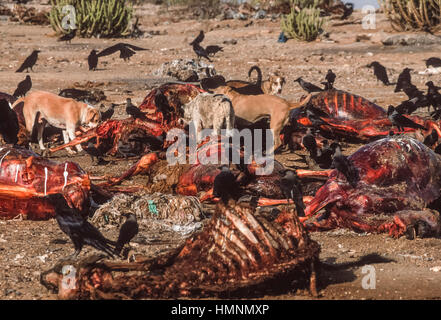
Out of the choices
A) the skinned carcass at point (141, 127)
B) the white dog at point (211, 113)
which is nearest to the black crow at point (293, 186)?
the white dog at point (211, 113)

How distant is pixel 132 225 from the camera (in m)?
4.00

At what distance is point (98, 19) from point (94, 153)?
14354 mm

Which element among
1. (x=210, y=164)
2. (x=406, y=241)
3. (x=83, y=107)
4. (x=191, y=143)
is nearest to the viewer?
(x=406, y=241)

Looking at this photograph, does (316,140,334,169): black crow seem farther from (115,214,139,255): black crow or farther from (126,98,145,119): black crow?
(126,98,145,119): black crow

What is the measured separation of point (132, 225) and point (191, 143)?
3.57 metres

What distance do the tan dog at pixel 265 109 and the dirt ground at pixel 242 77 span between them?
72 cm

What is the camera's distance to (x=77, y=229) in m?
3.85

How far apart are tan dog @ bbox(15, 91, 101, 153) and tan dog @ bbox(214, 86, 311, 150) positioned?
178cm

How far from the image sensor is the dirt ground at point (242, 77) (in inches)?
158

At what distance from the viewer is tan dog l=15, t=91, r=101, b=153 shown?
29.7 ft

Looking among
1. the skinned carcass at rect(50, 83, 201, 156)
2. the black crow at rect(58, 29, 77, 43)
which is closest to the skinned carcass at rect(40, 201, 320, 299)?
the skinned carcass at rect(50, 83, 201, 156)
